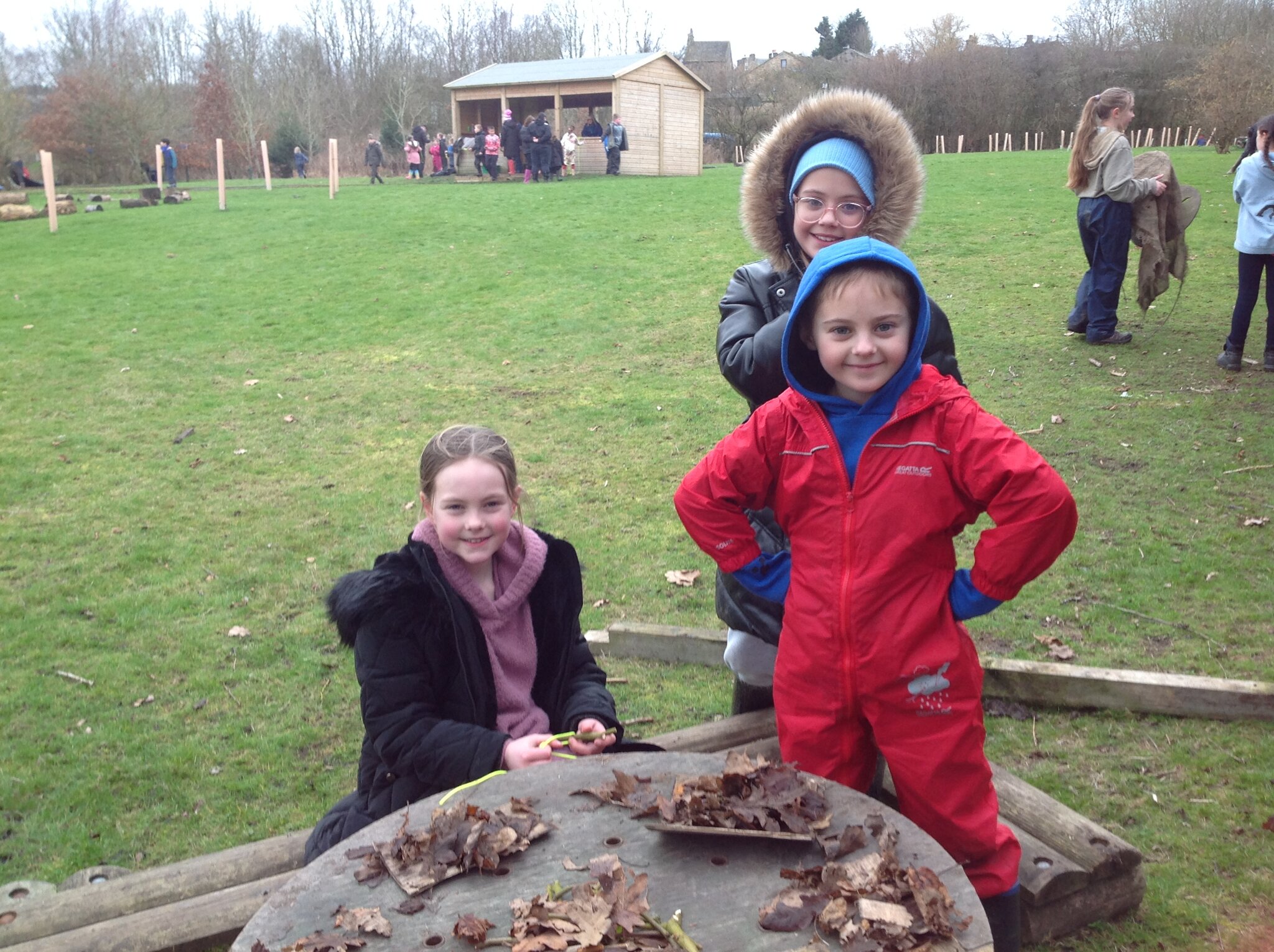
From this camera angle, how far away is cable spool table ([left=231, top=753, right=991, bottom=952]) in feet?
6.59

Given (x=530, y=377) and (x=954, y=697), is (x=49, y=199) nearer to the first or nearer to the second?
(x=530, y=377)

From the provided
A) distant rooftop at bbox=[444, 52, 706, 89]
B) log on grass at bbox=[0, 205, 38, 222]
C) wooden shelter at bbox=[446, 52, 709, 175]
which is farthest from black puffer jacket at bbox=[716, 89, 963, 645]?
distant rooftop at bbox=[444, 52, 706, 89]

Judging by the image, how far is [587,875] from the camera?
2189mm

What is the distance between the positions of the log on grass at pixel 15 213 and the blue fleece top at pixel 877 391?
27.3 m

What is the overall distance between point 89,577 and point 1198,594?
6.29m

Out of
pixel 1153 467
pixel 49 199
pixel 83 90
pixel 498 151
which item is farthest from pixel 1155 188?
pixel 83 90

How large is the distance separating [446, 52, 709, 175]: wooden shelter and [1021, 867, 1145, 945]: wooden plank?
31.9 m

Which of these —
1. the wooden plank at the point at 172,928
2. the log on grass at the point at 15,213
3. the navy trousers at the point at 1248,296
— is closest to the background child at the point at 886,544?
the wooden plank at the point at 172,928

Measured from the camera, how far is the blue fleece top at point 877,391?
Answer: 2.64m

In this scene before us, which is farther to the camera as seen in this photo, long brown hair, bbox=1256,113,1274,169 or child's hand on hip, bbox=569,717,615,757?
long brown hair, bbox=1256,113,1274,169

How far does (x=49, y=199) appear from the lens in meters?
22.1

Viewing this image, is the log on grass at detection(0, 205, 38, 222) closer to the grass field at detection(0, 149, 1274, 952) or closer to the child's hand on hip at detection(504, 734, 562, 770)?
the grass field at detection(0, 149, 1274, 952)

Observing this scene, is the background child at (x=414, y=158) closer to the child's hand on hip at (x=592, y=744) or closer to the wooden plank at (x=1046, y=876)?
the child's hand on hip at (x=592, y=744)

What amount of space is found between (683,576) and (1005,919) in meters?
3.46
